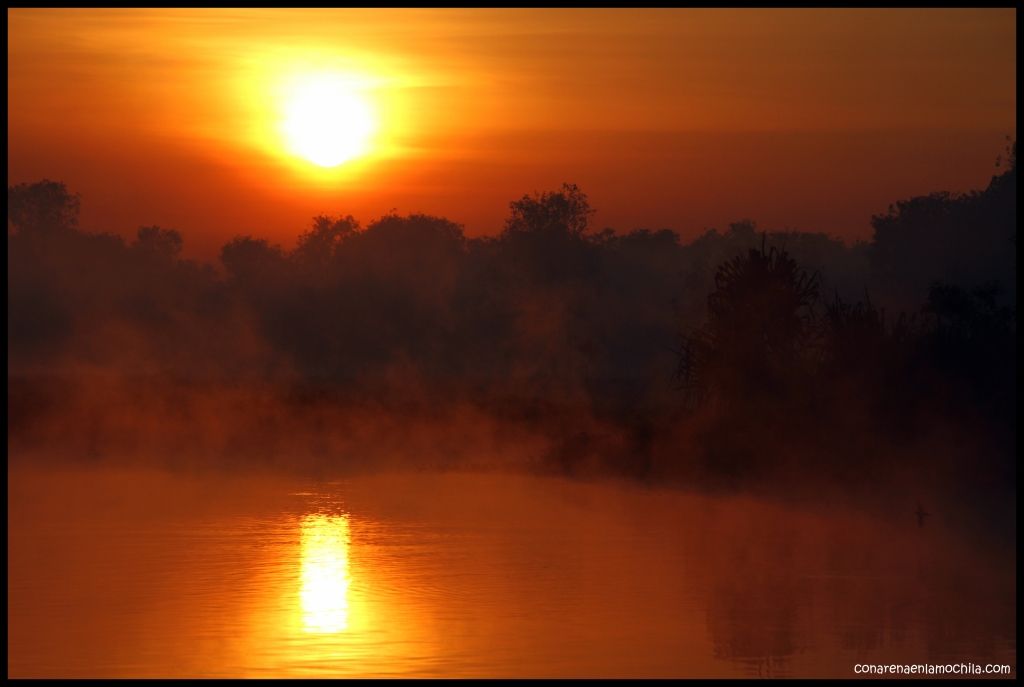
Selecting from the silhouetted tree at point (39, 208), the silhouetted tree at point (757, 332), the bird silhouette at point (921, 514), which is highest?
the silhouetted tree at point (39, 208)

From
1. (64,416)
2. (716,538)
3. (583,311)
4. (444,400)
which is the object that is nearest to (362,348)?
(583,311)

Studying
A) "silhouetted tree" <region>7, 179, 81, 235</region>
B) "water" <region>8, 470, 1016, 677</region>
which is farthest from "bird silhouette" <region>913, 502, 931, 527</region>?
"silhouetted tree" <region>7, 179, 81, 235</region>

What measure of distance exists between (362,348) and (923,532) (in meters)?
55.8

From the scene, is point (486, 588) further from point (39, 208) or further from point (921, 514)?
point (39, 208)

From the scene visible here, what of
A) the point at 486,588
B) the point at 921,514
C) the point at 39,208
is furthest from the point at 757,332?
the point at 39,208

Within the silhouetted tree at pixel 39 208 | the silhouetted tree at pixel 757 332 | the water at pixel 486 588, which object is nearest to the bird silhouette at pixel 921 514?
the water at pixel 486 588

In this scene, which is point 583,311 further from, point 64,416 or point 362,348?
point 64,416

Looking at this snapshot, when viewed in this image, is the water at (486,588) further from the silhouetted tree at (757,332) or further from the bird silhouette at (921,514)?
the silhouetted tree at (757,332)

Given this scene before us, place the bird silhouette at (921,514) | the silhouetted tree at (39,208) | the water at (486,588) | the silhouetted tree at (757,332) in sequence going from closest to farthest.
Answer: the water at (486,588)
the bird silhouette at (921,514)
the silhouetted tree at (757,332)
the silhouetted tree at (39,208)

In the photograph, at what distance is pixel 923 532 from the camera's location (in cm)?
2397

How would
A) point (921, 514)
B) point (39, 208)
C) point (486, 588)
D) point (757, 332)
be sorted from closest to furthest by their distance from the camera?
point (486, 588) < point (921, 514) < point (757, 332) < point (39, 208)

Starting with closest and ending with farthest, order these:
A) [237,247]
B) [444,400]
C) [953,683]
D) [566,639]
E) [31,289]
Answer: [953,683], [566,639], [444,400], [31,289], [237,247]

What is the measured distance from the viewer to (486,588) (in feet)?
64.0

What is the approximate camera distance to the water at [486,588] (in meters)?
15.8
